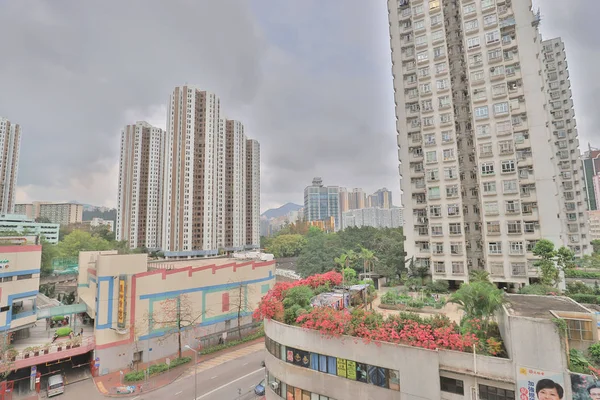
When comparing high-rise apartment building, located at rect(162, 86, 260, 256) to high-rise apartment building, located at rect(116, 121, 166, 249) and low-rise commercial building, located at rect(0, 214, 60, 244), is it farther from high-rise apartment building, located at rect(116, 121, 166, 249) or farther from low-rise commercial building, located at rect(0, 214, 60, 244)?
low-rise commercial building, located at rect(0, 214, 60, 244)

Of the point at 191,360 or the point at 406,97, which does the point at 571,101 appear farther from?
the point at 191,360

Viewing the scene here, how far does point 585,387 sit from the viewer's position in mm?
10359

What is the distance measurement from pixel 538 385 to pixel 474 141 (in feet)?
104

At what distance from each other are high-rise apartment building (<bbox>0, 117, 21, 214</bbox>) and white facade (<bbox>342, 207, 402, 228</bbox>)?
477 ft

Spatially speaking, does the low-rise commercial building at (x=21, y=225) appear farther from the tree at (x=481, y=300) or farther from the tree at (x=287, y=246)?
the tree at (x=481, y=300)

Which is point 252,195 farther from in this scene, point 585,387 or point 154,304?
point 585,387

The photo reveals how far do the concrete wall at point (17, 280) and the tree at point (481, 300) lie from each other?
3534 cm

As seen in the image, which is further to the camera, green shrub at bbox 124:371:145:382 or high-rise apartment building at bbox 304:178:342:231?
high-rise apartment building at bbox 304:178:342:231

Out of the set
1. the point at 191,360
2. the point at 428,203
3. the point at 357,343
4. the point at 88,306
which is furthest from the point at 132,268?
the point at 428,203

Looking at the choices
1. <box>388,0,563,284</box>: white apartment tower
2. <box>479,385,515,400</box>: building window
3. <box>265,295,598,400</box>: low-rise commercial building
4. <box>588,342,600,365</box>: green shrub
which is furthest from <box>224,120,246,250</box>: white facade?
<box>588,342,600,365</box>: green shrub

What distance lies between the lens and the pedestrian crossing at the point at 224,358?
2890 cm

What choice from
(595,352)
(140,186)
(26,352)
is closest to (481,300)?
(595,352)

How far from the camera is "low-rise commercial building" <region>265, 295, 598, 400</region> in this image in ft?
36.2

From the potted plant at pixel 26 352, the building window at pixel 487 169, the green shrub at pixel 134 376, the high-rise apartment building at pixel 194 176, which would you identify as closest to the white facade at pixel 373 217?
the high-rise apartment building at pixel 194 176
